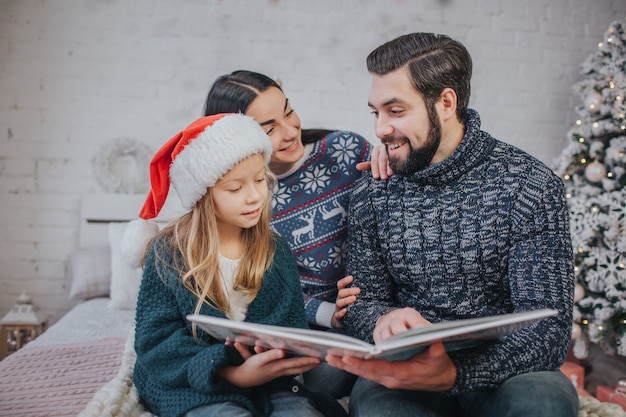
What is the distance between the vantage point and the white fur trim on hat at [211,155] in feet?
4.16

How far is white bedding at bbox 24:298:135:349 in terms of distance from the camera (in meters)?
2.04

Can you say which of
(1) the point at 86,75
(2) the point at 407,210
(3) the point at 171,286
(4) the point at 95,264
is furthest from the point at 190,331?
(1) the point at 86,75

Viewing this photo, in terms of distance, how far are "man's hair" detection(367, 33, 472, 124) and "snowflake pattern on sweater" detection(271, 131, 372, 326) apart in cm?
37

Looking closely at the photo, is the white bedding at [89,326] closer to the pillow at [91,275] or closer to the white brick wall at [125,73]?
the pillow at [91,275]

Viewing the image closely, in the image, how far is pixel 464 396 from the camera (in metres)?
1.23

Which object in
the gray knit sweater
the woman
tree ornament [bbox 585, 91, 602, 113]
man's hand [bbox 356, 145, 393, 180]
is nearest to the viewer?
the gray knit sweater

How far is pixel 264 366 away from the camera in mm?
1088

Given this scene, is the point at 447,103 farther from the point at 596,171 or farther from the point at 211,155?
the point at 596,171

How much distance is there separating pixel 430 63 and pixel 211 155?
0.60 meters

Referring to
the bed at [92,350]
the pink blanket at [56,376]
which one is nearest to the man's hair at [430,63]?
the bed at [92,350]

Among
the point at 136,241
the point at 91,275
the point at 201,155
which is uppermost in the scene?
the point at 201,155

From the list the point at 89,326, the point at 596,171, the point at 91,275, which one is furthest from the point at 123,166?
the point at 596,171

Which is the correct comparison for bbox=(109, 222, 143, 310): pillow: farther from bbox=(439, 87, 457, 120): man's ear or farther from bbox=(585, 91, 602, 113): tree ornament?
bbox=(585, 91, 602, 113): tree ornament

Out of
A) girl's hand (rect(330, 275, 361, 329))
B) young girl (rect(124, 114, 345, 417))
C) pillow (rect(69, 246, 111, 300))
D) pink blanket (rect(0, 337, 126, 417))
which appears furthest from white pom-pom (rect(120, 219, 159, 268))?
pillow (rect(69, 246, 111, 300))
